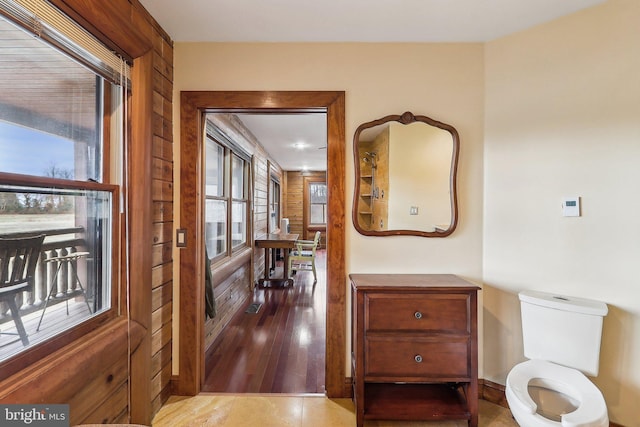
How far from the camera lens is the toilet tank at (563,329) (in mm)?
1476

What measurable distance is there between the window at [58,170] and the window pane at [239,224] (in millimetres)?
2375

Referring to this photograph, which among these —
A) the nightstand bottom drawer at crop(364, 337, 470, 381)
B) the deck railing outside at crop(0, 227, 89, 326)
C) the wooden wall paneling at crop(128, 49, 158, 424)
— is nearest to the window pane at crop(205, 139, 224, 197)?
the wooden wall paneling at crop(128, 49, 158, 424)

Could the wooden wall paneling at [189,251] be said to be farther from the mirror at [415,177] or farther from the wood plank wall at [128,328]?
the mirror at [415,177]

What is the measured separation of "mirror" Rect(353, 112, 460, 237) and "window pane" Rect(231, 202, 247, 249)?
2.34 metres

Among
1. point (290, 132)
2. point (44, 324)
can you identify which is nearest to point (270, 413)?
point (44, 324)

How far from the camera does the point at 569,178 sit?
1.68 meters

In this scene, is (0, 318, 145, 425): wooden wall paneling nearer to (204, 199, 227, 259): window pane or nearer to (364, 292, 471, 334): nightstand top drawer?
(364, 292, 471, 334): nightstand top drawer

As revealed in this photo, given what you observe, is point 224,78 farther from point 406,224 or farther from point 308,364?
point 308,364

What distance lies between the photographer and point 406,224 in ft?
6.40

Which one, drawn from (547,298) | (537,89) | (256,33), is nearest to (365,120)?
(256,33)

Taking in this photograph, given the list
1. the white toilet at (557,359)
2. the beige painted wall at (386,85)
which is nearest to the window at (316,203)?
the beige painted wall at (386,85)

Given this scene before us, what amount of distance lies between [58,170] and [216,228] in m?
2.00

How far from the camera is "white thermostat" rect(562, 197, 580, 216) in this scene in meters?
1.65

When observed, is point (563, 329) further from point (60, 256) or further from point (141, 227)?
point (60, 256)
